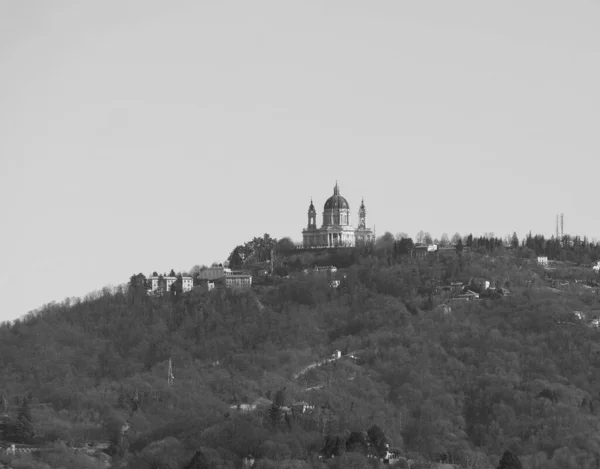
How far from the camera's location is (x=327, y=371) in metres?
123

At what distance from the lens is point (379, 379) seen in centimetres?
12169

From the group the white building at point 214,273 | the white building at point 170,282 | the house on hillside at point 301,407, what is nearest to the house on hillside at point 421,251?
the white building at point 214,273

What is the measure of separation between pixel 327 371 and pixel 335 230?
110 ft

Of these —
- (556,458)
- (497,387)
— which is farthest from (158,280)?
(556,458)

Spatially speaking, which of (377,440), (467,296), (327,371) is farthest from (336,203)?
(377,440)

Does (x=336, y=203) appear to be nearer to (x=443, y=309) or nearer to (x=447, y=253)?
(x=447, y=253)

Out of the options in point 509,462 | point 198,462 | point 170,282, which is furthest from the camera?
point 170,282

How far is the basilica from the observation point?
510 feet

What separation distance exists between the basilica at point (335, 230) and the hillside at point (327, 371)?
14.0 ft

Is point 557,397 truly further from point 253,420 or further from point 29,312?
point 29,312

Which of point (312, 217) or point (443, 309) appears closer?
point (443, 309)

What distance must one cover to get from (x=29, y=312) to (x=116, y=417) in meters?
34.8

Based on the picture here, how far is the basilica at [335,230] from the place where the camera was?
155500 mm

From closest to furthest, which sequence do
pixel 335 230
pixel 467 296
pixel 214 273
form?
pixel 467 296 → pixel 214 273 → pixel 335 230
